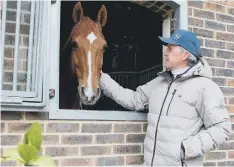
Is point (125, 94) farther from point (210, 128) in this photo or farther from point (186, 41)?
point (210, 128)

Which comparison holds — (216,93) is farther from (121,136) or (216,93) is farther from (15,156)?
(15,156)

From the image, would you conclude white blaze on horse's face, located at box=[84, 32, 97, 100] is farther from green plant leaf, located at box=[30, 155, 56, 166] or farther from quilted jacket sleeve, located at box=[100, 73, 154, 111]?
green plant leaf, located at box=[30, 155, 56, 166]

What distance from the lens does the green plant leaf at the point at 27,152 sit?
74 cm

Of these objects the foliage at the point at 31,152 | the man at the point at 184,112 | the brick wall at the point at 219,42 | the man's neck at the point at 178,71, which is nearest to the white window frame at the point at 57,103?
the man at the point at 184,112

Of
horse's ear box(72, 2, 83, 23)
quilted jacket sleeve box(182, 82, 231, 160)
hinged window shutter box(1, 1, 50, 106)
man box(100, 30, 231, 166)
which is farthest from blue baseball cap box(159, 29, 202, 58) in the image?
horse's ear box(72, 2, 83, 23)

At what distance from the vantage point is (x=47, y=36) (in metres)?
2.71

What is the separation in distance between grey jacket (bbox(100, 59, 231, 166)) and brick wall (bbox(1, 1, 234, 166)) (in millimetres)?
354

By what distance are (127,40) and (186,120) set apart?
3.29 m

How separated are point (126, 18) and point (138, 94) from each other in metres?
2.56

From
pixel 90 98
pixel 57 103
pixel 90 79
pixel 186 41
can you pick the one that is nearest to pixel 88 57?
pixel 90 79

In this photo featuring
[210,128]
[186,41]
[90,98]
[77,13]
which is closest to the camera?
[210,128]

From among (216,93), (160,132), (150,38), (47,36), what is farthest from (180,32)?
(150,38)

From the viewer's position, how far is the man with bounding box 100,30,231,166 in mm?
2615

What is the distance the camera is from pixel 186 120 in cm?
271
